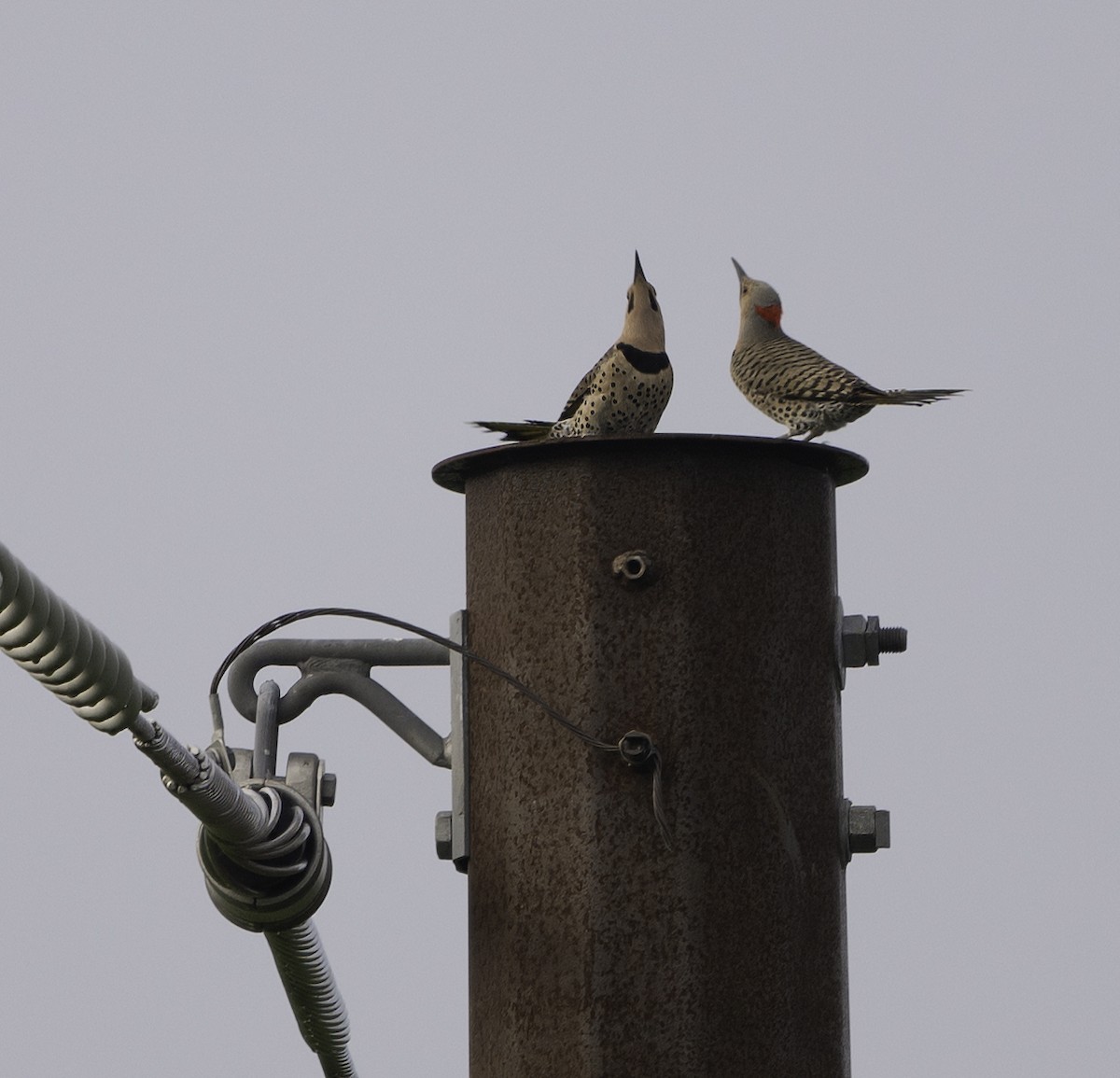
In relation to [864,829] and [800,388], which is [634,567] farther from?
[800,388]

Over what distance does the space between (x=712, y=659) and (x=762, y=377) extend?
210 centimetres

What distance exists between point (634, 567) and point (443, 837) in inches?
27.9

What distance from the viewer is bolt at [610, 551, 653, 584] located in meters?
4.41

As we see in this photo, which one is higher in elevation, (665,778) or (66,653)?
(66,653)

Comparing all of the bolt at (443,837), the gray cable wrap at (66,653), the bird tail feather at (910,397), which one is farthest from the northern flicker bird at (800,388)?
the gray cable wrap at (66,653)

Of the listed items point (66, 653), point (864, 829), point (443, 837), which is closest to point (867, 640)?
point (864, 829)

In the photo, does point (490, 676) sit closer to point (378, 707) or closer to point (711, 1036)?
point (378, 707)

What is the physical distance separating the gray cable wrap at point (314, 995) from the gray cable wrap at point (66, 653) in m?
1.20

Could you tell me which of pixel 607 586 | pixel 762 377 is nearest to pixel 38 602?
pixel 607 586

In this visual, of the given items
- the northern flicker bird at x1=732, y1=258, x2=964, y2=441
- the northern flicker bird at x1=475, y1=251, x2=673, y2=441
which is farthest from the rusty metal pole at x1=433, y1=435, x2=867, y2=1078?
the northern flicker bird at x1=732, y1=258, x2=964, y2=441

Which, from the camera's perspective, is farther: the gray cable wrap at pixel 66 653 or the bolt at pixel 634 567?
the bolt at pixel 634 567

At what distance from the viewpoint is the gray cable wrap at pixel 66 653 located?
3123 millimetres

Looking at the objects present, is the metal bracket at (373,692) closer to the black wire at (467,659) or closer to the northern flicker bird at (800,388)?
the black wire at (467,659)

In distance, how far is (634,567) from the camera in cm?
441
